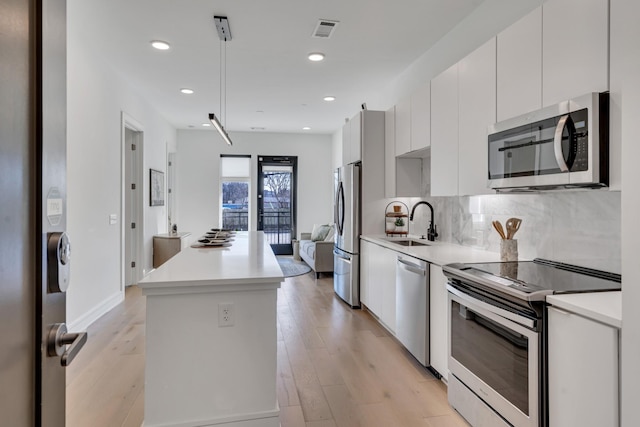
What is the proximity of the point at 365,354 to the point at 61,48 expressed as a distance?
2.98 m

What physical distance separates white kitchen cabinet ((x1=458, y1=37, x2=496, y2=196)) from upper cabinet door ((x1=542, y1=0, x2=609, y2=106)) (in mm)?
460

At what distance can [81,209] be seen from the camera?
12.1 ft

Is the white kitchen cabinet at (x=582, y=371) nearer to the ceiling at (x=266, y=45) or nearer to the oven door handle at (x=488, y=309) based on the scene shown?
the oven door handle at (x=488, y=309)

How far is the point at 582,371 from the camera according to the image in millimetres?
1425

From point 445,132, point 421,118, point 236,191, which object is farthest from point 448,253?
point 236,191

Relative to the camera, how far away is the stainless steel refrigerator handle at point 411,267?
283cm

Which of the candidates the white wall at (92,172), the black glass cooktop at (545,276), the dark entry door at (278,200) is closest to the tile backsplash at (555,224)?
the black glass cooktop at (545,276)

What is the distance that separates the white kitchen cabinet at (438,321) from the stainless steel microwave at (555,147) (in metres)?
0.76

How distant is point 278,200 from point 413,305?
6103 mm

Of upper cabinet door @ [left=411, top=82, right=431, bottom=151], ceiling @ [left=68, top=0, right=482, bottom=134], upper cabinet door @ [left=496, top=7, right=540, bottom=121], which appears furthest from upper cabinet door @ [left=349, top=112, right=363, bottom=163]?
upper cabinet door @ [left=496, top=7, right=540, bottom=121]

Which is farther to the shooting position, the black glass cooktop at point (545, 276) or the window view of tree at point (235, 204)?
the window view of tree at point (235, 204)

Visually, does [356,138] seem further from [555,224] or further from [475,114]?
[555,224]

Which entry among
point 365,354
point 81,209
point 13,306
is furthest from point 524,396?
point 81,209

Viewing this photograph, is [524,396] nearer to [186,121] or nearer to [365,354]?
[365,354]
